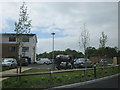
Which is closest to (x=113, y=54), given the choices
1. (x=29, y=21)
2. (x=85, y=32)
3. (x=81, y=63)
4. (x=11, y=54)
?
(x=11, y=54)

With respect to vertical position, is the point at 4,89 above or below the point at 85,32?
below

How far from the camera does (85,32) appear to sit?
21.6 metres

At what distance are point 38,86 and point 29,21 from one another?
16.5ft

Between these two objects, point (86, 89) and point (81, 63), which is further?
point (81, 63)

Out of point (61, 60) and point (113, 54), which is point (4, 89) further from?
point (113, 54)

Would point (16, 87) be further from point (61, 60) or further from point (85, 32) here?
point (61, 60)

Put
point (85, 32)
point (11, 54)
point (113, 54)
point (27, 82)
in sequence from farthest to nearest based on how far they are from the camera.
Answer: point (113, 54) → point (11, 54) → point (85, 32) → point (27, 82)

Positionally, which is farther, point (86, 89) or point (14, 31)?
point (14, 31)

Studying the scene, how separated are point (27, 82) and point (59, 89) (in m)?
2.06

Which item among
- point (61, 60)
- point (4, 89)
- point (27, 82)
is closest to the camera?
point (4, 89)

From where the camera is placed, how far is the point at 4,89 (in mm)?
10047

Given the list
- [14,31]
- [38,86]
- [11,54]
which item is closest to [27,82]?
[38,86]

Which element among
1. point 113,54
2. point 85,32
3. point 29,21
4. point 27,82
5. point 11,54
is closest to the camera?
point 27,82

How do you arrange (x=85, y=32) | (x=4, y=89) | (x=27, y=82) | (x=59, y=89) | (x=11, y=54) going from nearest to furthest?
(x=4, y=89) < (x=59, y=89) < (x=27, y=82) < (x=85, y=32) < (x=11, y=54)
